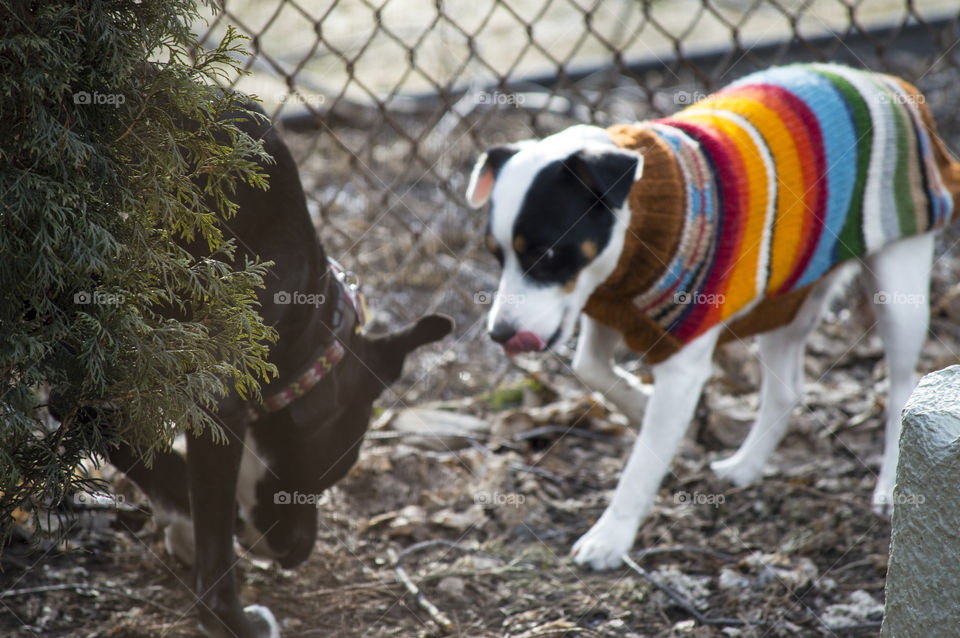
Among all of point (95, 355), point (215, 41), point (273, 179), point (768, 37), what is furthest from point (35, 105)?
point (768, 37)

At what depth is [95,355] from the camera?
1.17m

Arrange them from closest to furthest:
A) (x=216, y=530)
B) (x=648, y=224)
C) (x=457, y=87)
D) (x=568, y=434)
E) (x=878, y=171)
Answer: (x=216, y=530) < (x=648, y=224) < (x=878, y=171) < (x=568, y=434) < (x=457, y=87)

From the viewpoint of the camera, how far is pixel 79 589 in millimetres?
2039

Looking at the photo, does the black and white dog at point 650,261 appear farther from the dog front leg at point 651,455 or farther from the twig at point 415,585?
the twig at point 415,585

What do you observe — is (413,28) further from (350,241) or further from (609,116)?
(350,241)

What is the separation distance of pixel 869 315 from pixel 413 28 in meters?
3.21

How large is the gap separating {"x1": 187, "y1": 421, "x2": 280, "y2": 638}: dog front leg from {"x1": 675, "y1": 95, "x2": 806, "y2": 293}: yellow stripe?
1.36 metres

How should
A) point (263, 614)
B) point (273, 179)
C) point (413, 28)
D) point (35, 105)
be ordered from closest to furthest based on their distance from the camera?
point (35, 105) → point (273, 179) → point (263, 614) → point (413, 28)

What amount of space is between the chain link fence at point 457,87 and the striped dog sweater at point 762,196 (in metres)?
0.66

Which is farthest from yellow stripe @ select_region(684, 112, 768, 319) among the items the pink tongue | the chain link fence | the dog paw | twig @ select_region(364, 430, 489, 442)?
the dog paw

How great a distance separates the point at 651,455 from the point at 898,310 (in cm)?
83

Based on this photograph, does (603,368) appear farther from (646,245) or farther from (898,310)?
(898,310)

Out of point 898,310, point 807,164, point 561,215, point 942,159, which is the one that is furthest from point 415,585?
point 942,159

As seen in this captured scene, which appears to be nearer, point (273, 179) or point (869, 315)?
point (273, 179)
